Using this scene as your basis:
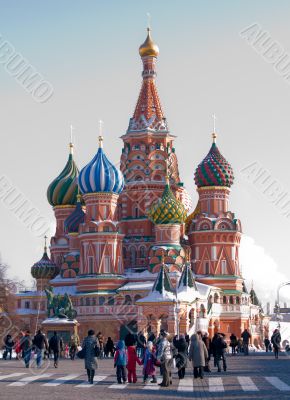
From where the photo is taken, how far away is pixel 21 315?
7925cm

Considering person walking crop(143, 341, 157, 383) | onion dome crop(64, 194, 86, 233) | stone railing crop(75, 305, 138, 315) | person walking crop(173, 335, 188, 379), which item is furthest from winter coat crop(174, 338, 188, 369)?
onion dome crop(64, 194, 86, 233)

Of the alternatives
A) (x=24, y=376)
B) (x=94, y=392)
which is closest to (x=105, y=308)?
(x=24, y=376)

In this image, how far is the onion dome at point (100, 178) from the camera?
234 ft

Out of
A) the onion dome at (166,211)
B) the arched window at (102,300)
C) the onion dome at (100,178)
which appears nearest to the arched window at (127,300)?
the arched window at (102,300)

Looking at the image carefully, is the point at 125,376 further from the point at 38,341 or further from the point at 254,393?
the point at 38,341

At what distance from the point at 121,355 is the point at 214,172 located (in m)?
52.8

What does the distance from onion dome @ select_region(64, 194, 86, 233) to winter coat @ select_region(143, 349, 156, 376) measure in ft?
176

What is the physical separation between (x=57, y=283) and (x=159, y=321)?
13969 mm

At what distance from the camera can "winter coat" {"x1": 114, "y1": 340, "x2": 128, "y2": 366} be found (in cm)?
2261

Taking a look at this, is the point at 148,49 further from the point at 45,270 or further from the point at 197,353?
the point at 197,353

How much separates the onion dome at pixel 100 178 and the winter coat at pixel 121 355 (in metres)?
48.8

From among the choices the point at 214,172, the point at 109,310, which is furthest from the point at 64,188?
the point at 109,310

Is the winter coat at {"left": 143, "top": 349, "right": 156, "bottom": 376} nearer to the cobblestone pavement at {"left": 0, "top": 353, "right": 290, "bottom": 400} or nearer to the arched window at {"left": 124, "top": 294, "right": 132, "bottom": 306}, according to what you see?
the cobblestone pavement at {"left": 0, "top": 353, "right": 290, "bottom": 400}

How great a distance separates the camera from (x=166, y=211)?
71.2 meters
